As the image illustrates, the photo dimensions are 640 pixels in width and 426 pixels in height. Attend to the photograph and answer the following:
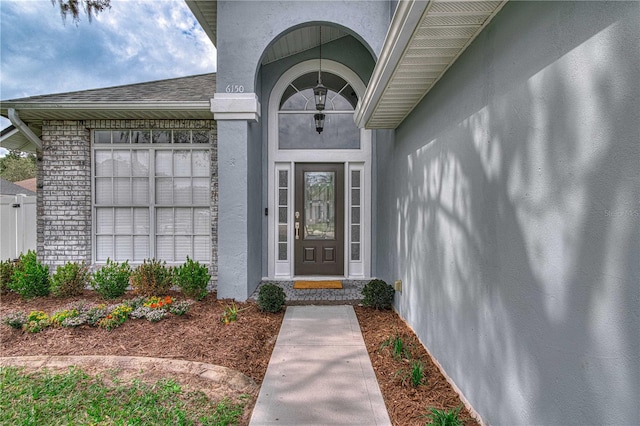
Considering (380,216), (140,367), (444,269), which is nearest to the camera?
(444,269)

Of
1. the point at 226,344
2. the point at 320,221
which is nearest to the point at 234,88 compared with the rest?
the point at 320,221

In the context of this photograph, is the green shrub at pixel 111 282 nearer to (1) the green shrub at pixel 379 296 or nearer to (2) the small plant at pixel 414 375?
(1) the green shrub at pixel 379 296

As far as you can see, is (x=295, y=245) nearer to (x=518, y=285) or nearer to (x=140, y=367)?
(x=140, y=367)

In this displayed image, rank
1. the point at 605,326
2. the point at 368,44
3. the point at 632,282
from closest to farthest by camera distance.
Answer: the point at 632,282 < the point at 605,326 < the point at 368,44

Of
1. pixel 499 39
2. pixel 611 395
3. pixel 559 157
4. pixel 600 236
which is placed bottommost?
pixel 611 395

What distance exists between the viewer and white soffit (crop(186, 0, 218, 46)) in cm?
548

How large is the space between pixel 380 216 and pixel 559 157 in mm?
4715

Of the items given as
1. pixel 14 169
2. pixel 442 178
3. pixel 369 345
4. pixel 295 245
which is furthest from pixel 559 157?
pixel 14 169

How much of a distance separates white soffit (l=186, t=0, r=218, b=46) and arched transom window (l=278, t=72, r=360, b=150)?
1.69 m

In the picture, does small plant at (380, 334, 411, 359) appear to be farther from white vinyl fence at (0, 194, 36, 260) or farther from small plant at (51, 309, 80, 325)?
white vinyl fence at (0, 194, 36, 260)

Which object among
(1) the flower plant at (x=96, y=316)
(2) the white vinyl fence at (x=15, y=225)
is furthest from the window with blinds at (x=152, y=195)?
(2) the white vinyl fence at (x=15, y=225)

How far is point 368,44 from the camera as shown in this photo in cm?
541

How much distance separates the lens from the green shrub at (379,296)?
498 centimetres

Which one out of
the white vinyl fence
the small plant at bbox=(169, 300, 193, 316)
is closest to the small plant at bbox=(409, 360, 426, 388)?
the small plant at bbox=(169, 300, 193, 316)
